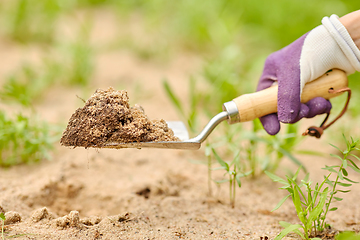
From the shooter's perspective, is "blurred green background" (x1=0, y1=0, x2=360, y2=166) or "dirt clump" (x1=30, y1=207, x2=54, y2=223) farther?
"blurred green background" (x1=0, y1=0, x2=360, y2=166)

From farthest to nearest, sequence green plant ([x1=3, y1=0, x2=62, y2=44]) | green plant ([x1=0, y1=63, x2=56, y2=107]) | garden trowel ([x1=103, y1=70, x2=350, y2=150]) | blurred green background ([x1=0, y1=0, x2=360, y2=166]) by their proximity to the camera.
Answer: green plant ([x1=3, y1=0, x2=62, y2=44])
blurred green background ([x1=0, y1=0, x2=360, y2=166])
green plant ([x1=0, y1=63, x2=56, y2=107])
garden trowel ([x1=103, y1=70, x2=350, y2=150])

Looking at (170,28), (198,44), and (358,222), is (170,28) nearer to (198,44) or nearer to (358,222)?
(198,44)

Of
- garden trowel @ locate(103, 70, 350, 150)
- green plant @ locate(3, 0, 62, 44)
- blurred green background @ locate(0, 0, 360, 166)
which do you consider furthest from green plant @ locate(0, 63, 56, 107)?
garden trowel @ locate(103, 70, 350, 150)

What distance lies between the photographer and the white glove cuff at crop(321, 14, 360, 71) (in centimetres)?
147

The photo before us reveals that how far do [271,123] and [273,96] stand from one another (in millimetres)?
127

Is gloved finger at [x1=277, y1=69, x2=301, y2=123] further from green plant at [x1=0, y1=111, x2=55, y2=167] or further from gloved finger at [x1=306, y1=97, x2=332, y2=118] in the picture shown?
green plant at [x1=0, y1=111, x2=55, y2=167]

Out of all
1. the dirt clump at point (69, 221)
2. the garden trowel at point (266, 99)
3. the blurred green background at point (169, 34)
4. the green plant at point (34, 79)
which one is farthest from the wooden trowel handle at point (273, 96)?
the green plant at point (34, 79)

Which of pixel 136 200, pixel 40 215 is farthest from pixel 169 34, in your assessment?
pixel 40 215

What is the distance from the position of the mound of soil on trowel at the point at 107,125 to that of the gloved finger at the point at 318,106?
2.15 feet

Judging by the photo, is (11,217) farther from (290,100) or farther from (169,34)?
(169,34)

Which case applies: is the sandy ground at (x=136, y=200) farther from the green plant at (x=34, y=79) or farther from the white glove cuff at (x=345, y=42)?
the white glove cuff at (x=345, y=42)

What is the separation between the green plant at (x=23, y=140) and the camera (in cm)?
193

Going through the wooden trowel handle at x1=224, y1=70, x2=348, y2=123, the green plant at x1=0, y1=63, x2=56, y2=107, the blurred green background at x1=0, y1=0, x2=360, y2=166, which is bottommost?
the wooden trowel handle at x1=224, y1=70, x2=348, y2=123

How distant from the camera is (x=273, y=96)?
154 cm
